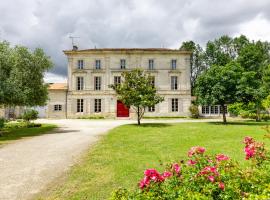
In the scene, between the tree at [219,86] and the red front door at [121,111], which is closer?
the tree at [219,86]

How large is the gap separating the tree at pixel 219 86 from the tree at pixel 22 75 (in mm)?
14757

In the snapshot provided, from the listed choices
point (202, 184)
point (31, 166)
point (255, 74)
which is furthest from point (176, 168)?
point (255, 74)

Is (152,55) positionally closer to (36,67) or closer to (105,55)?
(105,55)

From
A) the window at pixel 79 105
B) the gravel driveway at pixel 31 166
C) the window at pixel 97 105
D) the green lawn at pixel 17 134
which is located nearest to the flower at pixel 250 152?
the gravel driveway at pixel 31 166

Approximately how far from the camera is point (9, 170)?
757 centimetres

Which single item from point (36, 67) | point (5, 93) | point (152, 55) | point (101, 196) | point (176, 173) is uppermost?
point (152, 55)

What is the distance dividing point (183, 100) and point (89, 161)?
31158mm

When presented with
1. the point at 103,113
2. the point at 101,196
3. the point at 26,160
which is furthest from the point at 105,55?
the point at 101,196

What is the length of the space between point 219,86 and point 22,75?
1743cm

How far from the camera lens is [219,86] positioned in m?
24.5

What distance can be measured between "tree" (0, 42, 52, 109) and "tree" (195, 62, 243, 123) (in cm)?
1476

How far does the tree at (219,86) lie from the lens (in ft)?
80.4

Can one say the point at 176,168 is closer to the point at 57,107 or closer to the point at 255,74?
the point at 255,74

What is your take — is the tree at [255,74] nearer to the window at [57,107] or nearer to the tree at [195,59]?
the tree at [195,59]
